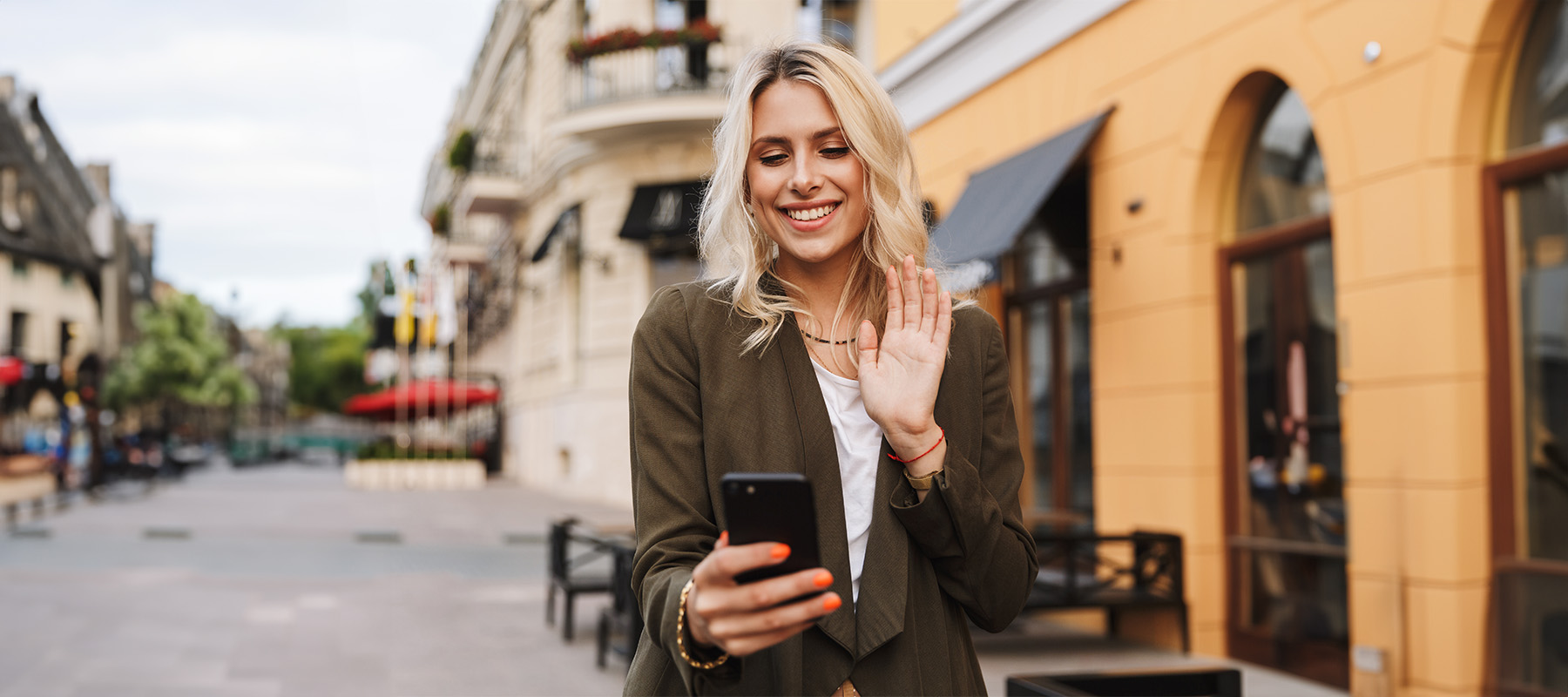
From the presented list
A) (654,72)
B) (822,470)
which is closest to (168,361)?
(654,72)

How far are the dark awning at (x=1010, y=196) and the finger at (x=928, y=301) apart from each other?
5.21 m

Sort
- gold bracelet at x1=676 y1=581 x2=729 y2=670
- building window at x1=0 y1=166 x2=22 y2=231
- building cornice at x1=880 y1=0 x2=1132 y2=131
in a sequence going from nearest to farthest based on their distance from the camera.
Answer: gold bracelet at x1=676 y1=581 x2=729 y2=670, building cornice at x1=880 y1=0 x2=1132 y2=131, building window at x1=0 y1=166 x2=22 y2=231

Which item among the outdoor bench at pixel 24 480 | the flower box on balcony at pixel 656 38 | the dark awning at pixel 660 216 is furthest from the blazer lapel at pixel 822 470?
the outdoor bench at pixel 24 480

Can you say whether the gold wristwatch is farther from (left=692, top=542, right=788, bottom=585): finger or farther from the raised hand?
(left=692, top=542, right=788, bottom=585): finger

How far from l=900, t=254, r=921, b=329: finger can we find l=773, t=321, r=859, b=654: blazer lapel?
15 cm

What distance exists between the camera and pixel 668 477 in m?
1.48

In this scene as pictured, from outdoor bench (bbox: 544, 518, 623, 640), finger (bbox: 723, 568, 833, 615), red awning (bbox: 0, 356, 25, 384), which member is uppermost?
red awning (bbox: 0, 356, 25, 384)

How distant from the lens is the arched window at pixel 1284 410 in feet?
19.8

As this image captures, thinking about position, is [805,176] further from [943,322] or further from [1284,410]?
[1284,410]

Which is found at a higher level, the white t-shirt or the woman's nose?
the woman's nose

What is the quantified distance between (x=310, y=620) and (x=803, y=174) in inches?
322

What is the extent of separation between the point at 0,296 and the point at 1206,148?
34700 mm

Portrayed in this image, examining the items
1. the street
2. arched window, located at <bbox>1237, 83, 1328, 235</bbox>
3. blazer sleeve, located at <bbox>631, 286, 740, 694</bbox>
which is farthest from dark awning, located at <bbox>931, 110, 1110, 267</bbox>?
blazer sleeve, located at <bbox>631, 286, 740, 694</bbox>

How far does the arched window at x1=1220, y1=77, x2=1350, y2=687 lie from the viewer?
6.04 m
